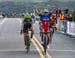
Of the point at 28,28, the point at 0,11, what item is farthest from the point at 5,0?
the point at 28,28

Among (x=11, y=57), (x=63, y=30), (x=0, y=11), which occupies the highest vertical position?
(x=11, y=57)

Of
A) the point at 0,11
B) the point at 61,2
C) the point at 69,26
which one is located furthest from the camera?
the point at 0,11

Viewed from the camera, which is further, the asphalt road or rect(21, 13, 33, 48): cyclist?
rect(21, 13, 33, 48): cyclist

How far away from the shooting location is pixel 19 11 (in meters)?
116

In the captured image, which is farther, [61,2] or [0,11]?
[0,11]

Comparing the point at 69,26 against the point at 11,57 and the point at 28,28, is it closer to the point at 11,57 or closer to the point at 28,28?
the point at 28,28

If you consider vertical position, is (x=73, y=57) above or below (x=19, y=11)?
above

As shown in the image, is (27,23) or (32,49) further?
(32,49)

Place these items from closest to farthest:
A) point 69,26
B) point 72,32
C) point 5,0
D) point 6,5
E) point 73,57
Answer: point 73,57 → point 72,32 → point 69,26 → point 5,0 → point 6,5

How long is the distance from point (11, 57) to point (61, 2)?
213 feet

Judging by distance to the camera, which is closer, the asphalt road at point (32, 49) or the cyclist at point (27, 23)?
the asphalt road at point (32, 49)

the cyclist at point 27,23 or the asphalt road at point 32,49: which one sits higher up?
the cyclist at point 27,23

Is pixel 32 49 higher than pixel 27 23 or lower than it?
lower

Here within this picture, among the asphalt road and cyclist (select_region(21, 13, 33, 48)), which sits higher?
cyclist (select_region(21, 13, 33, 48))
